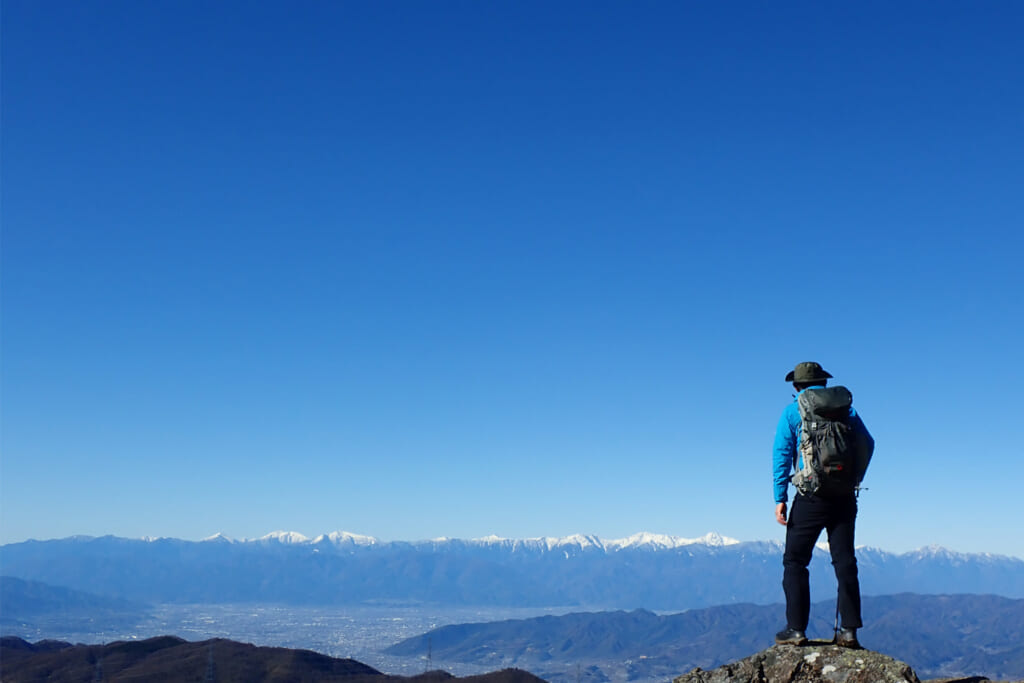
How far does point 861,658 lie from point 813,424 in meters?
2.76

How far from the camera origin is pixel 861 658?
9.51 m

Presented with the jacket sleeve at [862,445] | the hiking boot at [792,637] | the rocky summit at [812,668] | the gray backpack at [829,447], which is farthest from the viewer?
the hiking boot at [792,637]

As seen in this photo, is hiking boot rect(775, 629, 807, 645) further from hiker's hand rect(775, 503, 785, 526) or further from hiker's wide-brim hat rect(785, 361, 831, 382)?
hiker's wide-brim hat rect(785, 361, 831, 382)

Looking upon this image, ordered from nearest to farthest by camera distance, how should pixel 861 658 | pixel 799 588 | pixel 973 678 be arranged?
pixel 861 658 → pixel 799 588 → pixel 973 678

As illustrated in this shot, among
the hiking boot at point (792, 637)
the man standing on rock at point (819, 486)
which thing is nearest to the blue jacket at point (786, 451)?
the man standing on rock at point (819, 486)

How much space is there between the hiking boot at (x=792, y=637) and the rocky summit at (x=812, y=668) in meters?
0.06

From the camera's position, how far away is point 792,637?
10242 millimetres

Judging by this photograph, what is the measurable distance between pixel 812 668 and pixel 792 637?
1.66ft

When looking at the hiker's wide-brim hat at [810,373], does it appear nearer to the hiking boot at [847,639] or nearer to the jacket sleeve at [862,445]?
the jacket sleeve at [862,445]

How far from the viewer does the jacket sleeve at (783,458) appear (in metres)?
10.2

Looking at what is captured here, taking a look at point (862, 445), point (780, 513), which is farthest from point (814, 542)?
point (862, 445)

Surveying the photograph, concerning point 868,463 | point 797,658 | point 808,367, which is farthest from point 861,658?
point 808,367

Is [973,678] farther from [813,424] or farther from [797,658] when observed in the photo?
[813,424]

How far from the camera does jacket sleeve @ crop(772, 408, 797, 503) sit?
33.6 ft
